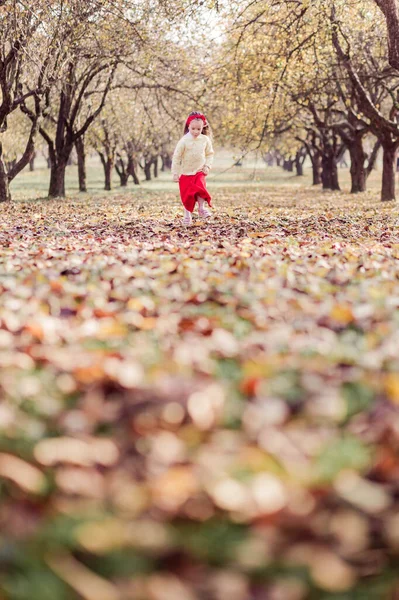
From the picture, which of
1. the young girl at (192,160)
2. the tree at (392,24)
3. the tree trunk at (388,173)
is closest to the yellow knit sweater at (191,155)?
the young girl at (192,160)

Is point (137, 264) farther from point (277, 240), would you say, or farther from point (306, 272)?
point (277, 240)

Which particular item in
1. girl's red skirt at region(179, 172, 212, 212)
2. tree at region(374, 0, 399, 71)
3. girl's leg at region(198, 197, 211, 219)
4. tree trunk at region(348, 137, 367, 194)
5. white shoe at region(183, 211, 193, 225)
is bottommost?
white shoe at region(183, 211, 193, 225)

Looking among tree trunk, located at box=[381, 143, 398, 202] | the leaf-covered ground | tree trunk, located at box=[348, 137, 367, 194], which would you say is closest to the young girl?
the leaf-covered ground

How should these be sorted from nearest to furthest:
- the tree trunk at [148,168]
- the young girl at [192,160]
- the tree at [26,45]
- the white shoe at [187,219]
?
the young girl at [192,160] < the white shoe at [187,219] < the tree at [26,45] < the tree trunk at [148,168]

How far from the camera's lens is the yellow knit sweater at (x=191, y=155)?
1075cm

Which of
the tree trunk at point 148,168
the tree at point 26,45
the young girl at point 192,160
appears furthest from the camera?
the tree trunk at point 148,168

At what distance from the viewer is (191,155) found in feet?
35.4

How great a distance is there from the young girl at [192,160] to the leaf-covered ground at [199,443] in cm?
658

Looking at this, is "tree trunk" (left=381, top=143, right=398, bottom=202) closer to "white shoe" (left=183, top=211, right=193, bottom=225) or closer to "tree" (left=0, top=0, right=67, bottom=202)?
"white shoe" (left=183, top=211, right=193, bottom=225)

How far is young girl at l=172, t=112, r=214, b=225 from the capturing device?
420 inches

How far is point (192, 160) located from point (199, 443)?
30.0 ft

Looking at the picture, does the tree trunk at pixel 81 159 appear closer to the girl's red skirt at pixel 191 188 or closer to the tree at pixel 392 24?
the tree at pixel 392 24

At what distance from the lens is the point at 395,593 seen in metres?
1.61

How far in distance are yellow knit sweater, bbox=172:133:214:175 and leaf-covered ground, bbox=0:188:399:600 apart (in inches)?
260
